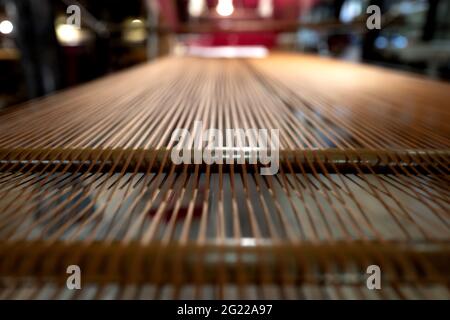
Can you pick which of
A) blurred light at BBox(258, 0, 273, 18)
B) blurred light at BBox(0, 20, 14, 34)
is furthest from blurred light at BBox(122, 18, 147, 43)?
blurred light at BBox(258, 0, 273, 18)

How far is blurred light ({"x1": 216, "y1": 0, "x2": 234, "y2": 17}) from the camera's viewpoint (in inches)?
244

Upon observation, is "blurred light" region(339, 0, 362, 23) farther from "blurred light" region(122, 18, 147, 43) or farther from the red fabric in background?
"blurred light" region(122, 18, 147, 43)

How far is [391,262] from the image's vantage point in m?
0.48

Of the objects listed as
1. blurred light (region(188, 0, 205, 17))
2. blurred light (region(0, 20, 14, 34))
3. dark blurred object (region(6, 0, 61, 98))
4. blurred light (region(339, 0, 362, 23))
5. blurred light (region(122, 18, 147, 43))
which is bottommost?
dark blurred object (region(6, 0, 61, 98))

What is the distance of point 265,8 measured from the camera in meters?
6.34

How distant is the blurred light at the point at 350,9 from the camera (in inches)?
178

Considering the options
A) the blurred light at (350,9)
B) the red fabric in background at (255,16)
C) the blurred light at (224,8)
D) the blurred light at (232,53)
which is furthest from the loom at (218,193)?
the blurred light at (224,8)

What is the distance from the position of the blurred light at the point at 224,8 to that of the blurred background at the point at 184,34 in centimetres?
2

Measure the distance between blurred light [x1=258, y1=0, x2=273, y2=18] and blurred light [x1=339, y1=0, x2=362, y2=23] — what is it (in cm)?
153

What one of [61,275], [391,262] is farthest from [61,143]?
[391,262]

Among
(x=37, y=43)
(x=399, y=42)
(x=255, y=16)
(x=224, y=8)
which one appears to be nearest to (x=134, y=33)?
(x=224, y=8)

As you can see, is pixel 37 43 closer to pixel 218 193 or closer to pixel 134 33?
pixel 218 193

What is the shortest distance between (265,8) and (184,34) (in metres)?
2.92
